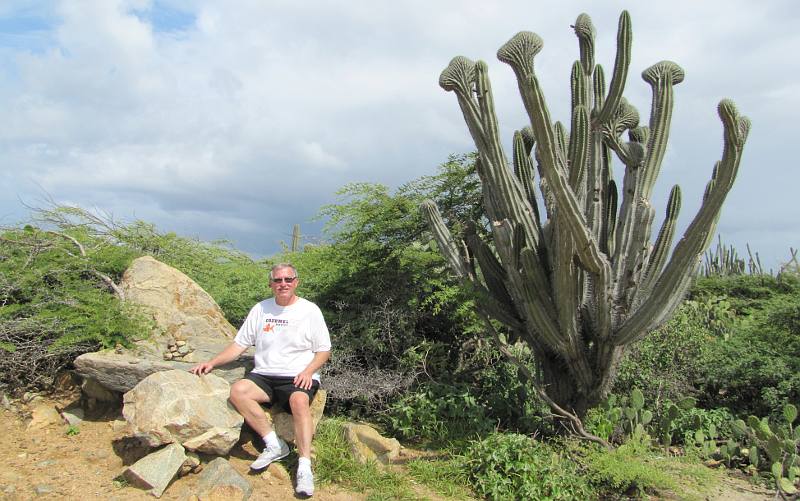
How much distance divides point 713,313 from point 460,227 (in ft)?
17.0

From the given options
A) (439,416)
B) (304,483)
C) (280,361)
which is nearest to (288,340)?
(280,361)

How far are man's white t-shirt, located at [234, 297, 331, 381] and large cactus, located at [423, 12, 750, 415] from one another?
1.59 meters

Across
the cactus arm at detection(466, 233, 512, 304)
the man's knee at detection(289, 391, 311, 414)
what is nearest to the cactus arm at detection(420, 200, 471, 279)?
the cactus arm at detection(466, 233, 512, 304)

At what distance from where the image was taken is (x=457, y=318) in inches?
256

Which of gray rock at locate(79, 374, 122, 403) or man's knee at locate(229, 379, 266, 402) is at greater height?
man's knee at locate(229, 379, 266, 402)

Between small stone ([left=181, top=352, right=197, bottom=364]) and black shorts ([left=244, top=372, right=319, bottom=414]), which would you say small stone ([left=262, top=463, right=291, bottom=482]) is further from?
small stone ([left=181, top=352, right=197, bottom=364])

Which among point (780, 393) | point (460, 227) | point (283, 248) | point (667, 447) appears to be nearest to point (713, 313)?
point (780, 393)

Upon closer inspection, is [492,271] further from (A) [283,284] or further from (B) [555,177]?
(A) [283,284]

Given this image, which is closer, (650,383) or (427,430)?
(427,430)

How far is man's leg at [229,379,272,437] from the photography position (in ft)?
14.9

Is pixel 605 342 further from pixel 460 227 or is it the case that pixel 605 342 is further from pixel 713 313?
pixel 713 313

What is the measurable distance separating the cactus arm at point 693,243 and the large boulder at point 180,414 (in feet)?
10.6

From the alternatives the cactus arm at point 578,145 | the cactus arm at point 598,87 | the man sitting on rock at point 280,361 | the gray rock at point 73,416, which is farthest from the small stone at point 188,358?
the cactus arm at point 598,87

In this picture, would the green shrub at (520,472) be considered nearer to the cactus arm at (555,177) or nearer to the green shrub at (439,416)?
the green shrub at (439,416)
